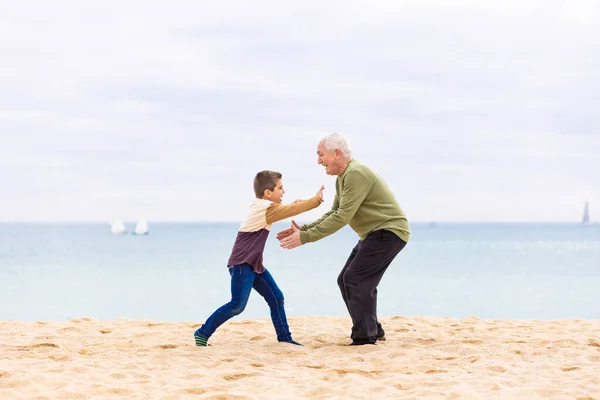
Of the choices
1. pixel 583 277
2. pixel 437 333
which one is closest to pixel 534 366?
pixel 437 333

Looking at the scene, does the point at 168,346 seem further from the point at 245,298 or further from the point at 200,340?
the point at 245,298

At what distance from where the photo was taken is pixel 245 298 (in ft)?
19.4

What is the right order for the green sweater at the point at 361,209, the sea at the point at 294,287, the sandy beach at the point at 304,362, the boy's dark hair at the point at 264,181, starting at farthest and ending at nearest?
the sea at the point at 294,287, the green sweater at the point at 361,209, the boy's dark hair at the point at 264,181, the sandy beach at the point at 304,362

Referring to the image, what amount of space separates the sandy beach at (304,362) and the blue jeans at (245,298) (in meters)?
0.20

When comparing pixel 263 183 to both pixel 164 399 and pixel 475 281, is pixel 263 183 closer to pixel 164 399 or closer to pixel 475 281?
pixel 164 399

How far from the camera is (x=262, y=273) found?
6109 mm

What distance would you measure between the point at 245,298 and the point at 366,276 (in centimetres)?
112

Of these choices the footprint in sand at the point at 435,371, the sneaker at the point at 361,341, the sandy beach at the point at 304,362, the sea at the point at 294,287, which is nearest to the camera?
the sandy beach at the point at 304,362

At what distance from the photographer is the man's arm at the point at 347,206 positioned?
238 inches

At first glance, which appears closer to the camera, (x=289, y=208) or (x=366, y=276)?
(x=289, y=208)

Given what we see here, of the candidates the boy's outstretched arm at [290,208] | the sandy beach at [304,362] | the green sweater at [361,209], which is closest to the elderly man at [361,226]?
the green sweater at [361,209]

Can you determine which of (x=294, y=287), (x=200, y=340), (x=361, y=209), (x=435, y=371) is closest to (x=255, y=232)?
(x=361, y=209)

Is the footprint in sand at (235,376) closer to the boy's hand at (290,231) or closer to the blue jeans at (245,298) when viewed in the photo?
the blue jeans at (245,298)

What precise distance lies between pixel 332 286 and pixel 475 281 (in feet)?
28.1
